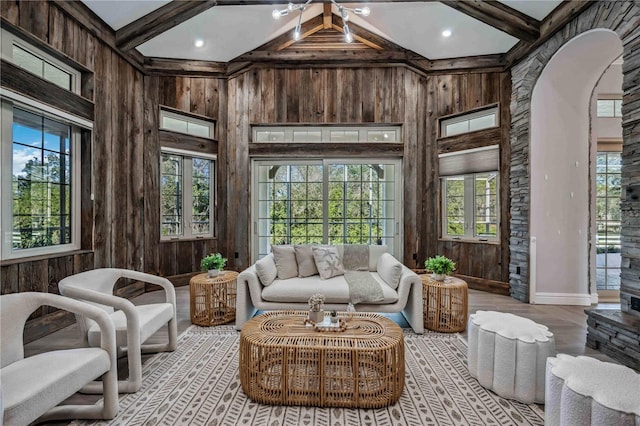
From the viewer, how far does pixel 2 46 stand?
2781mm

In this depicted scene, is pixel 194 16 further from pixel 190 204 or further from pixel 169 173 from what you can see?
pixel 190 204

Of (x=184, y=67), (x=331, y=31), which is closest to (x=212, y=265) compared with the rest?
(x=184, y=67)

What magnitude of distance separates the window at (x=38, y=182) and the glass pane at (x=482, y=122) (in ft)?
17.6

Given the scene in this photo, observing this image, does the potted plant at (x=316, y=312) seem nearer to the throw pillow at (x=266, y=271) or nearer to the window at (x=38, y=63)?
the throw pillow at (x=266, y=271)

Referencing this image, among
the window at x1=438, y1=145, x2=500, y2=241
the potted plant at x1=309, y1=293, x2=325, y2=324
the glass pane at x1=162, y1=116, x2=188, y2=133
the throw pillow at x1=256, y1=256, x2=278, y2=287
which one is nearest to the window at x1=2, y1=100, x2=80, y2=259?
the glass pane at x1=162, y1=116, x2=188, y2=133

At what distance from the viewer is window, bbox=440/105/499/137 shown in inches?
187

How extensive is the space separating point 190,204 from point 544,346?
15.5 feet

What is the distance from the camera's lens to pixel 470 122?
491 cm

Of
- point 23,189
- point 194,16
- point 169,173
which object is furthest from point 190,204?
point 194,16

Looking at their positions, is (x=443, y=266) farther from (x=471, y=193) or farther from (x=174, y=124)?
(x=174, y=124)

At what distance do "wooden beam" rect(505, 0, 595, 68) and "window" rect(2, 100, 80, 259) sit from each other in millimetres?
5663

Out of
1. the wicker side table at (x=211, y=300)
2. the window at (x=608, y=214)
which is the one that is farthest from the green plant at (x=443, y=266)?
the window at (x=608, y=214)

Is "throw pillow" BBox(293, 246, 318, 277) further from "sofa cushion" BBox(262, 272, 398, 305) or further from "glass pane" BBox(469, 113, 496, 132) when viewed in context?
"glass pane" BBox(469, 113, 496, 132)

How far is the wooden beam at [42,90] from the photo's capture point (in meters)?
2.75
